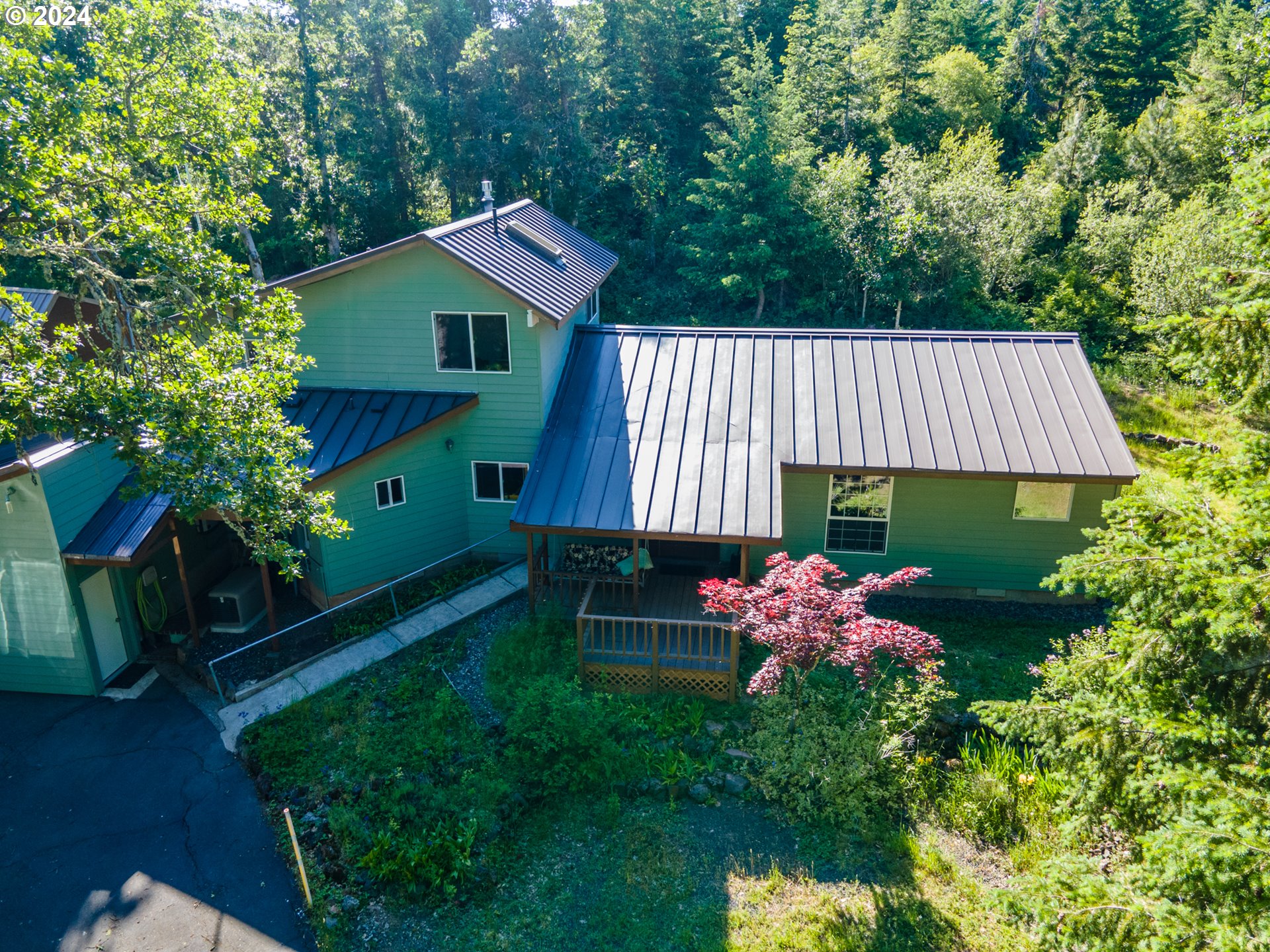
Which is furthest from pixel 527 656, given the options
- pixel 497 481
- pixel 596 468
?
pixel 497 481

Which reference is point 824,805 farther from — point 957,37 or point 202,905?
point 957,37

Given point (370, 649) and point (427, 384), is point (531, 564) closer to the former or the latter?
point (370, 649)

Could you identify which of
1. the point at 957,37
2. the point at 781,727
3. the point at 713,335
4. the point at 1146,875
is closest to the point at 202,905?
the point at 781,727

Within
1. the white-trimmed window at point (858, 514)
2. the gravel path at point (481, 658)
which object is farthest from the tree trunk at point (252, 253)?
the white-trimmed window at point (858, 514)

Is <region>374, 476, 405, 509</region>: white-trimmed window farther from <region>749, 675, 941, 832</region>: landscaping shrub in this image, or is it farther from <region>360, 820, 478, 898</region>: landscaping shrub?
<region>749, 675, 941, 832</region>: landscaping shrub

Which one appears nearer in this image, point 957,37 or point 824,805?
point 824,805

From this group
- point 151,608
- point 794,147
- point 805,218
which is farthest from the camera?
point 794,147

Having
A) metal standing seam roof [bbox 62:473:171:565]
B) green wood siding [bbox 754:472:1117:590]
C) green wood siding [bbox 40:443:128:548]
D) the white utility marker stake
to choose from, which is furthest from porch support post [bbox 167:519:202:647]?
green wood siding [bbox 754:472:1117:590]

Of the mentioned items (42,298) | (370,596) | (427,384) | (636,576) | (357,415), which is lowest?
(370,596)

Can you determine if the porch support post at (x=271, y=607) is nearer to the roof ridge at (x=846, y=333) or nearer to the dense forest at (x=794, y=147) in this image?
the roof ridge at (x=846, y=333)
